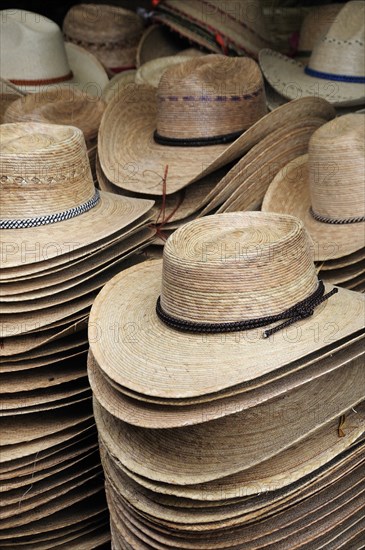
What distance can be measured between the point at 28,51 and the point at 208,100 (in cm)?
133

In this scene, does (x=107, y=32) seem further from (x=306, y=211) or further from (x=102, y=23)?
(x=306, y=211)

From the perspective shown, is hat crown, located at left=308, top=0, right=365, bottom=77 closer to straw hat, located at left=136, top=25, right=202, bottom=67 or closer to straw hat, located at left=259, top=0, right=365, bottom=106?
straw hat, located at left=259, top=0, right=365, bottom=106

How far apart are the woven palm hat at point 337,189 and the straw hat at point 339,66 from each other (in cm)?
80

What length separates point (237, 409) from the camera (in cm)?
176

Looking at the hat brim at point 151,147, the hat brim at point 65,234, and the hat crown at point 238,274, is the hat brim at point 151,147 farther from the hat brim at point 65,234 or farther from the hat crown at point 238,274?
the hat crown at point 238,274

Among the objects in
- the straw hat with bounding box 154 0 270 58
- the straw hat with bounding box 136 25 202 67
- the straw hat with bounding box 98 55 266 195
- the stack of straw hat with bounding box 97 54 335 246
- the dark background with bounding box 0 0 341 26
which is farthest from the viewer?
the dark background with bounding box 0 0 341 26

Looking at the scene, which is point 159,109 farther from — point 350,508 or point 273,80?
point 350,508

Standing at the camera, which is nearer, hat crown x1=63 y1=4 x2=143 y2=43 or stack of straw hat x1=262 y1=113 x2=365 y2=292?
stack of straw hat x1=262 y1=113 x2=365 y2=292

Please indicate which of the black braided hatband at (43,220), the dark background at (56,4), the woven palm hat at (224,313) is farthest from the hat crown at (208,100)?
the dark background at (56,4)

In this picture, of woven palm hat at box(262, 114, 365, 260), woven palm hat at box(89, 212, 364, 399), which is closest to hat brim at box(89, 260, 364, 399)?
woven palm hat at box(89, 212, 364, 399)

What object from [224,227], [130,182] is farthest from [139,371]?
[130,182]

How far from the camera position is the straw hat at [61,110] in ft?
10.9

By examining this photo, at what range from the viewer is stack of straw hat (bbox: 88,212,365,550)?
5.94 ft

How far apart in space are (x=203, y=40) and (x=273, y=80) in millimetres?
533
